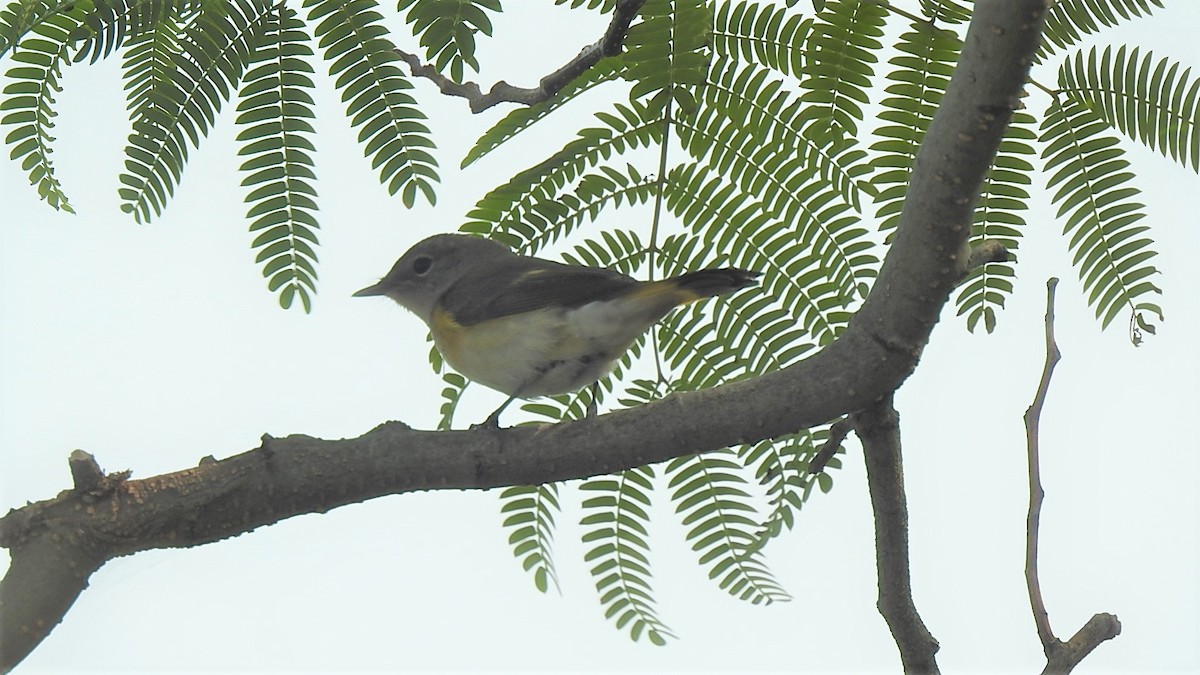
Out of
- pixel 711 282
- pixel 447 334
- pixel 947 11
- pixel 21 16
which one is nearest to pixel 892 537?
pixel 711 282

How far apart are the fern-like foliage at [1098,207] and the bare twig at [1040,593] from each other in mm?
499

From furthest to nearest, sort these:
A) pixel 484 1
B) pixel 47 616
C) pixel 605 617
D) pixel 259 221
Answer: pixel 605 617, pixel 259 221, pixel 484 1, pixel 47 616

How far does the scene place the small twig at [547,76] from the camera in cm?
175

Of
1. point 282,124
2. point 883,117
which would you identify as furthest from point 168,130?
point 883,117

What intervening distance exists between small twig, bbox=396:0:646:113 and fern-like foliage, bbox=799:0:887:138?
0.50 meters

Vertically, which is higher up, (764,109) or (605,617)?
(764,109)

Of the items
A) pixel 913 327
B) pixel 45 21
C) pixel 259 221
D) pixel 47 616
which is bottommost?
pixel 47 616

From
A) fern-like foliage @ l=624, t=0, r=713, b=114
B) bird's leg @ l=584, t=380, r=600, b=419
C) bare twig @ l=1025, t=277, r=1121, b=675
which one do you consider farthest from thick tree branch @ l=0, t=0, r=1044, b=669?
fern-like foliage @ l=624, t=0, r=713, b=114

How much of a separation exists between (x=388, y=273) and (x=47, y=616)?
6.07 ft

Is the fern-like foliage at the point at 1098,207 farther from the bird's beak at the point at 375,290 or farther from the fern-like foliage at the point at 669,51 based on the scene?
the bird's beak at the point at 375,290

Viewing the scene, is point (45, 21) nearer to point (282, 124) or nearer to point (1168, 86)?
point (282, 124)

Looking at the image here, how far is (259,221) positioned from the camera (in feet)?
7.33

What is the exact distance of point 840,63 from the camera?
2156 millimetres

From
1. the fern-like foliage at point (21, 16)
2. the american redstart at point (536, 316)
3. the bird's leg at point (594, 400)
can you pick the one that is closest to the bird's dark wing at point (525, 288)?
the american redstart at point (536, 316)
